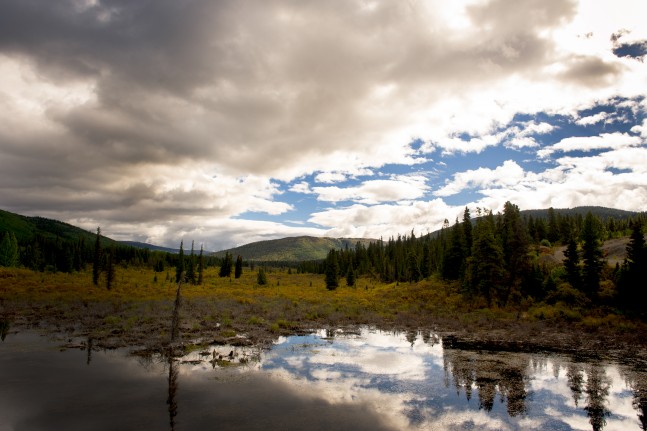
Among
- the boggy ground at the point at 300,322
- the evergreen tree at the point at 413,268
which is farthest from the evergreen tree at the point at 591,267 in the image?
the evergreen tree at the point at 413,268

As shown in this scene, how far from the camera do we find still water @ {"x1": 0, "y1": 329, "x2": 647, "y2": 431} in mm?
14297

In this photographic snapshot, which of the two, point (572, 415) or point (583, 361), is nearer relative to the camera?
point (572, 415)

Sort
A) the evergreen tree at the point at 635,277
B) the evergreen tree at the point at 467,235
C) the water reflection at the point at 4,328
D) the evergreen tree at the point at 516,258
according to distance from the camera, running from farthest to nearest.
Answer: the evergreen tree at the point at 467,235 → the evergreen tree at the point at 516,258 → the evergreen tree at the point at 635,277 → the water reflection at the point at 4,328

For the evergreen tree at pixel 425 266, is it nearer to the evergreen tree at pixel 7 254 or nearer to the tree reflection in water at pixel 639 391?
the tree reflection in water at pixel 639 391

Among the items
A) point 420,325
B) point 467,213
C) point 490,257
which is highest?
point 467,213

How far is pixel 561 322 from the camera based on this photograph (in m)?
40.2

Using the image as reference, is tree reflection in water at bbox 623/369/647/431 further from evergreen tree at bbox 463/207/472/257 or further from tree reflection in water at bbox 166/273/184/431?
evergreen tree at bbox 463/207/472/257

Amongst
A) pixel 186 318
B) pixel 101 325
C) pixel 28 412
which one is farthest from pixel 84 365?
pixel 186 318

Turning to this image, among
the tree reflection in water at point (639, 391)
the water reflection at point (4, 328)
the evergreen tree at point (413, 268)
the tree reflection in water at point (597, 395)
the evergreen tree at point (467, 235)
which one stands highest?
the evergreen tree at point (467, 235)

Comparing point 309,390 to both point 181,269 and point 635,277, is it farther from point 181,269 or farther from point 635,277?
point 635,277

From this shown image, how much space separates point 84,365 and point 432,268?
90807 mm

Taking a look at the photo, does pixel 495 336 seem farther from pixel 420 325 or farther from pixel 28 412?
pixel 28 412

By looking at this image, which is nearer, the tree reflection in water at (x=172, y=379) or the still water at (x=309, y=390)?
the still water at (x=309, y=390)

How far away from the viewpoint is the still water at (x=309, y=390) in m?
14.3
